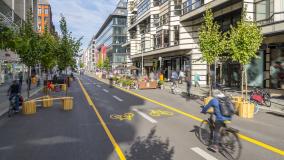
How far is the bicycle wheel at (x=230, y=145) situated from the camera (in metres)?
6.50

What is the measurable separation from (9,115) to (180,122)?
8.18 m

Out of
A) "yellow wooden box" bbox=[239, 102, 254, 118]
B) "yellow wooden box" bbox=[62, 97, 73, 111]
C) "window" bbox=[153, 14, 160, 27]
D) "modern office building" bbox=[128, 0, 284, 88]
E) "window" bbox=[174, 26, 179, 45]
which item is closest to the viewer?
"yellow wooden box" bbox=[239, 102, 254, 118]

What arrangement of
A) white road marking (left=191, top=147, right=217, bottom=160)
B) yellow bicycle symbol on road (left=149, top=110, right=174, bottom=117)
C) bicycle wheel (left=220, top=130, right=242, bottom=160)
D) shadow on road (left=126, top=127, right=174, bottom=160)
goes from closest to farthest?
bicycle wheel (left=220, top=130, right=242, bottom=160), white road marking (left=191, top=147, right=217, bottom=160), shadow on road (left=126, top=127, right=174, bottom=160), yellow bicycle symbol on road (left=149, top=110, right=174, bottom=117)

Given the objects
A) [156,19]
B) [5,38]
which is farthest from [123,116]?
[156,19]

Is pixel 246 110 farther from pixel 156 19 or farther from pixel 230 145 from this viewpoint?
pixel 156 19

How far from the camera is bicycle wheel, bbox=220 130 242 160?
6.50 m

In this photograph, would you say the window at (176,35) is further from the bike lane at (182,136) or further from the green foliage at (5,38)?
the green foliage at (5,38)

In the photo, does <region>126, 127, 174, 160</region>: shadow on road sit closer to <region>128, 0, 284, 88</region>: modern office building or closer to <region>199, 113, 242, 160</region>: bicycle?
<region>199, 113, 242, 160</region>: bicycle

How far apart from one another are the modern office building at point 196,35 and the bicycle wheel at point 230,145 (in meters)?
13.0

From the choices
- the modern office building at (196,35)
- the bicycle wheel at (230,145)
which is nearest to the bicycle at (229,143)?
the bicycle wheel at (230,145)

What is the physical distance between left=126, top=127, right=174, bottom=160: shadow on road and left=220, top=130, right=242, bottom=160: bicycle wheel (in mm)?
1342

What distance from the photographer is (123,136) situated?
350 inches

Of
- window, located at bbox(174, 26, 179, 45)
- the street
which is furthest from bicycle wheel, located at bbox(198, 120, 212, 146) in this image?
window, located at bbox(174, 26, 179, 45)

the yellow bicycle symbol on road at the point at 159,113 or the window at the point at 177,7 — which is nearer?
the yellow bicycle symbol on road at the point at 159,113
